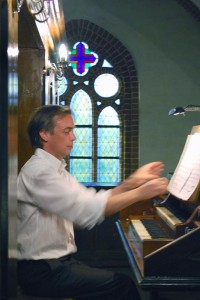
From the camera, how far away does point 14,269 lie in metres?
2.02

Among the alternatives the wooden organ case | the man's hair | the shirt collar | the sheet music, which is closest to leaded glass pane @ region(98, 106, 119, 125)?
the sheet music

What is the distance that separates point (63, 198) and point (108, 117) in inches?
259

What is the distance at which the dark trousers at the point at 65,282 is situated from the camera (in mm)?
2555

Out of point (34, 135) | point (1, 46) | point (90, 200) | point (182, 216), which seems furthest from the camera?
point (182, 216)

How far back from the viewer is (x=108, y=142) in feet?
29.6

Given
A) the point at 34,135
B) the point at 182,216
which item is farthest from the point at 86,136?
the point at 34,135

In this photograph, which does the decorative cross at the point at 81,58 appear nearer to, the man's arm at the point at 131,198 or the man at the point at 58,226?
the man at the point at 58,226

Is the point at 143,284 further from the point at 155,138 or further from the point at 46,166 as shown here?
the point at 155,138

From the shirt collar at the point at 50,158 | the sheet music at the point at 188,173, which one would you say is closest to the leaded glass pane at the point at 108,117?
the sheet music at the point at 188,173

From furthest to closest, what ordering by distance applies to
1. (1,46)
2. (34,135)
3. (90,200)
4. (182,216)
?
(182,216)
(34,135)
(90,200)
(1,46)

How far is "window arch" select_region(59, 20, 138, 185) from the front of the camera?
8.71 metres

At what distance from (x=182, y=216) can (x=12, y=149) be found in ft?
6.43

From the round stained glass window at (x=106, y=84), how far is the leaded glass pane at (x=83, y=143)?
746 millimetres

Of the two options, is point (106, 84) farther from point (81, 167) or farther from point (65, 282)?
point (65, 282)
